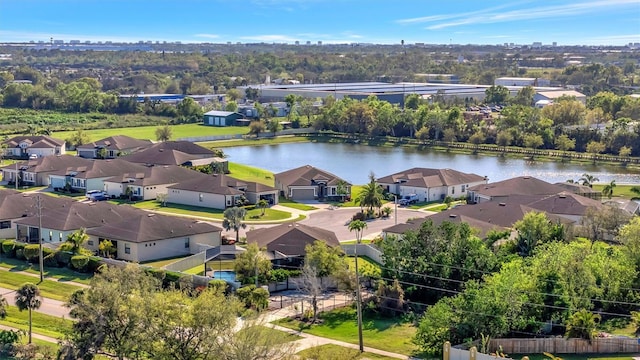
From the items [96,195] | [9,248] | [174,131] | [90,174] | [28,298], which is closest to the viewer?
[28,298]

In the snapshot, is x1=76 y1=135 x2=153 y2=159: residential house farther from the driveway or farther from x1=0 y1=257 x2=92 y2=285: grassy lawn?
x1=0 y1=257 x2=92 y2=285: grassy lawn

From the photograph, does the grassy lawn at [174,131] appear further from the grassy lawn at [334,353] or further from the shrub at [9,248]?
the grassy lawn at [334,353]

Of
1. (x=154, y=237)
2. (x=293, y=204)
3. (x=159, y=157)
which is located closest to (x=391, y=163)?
(x=159, y=157)

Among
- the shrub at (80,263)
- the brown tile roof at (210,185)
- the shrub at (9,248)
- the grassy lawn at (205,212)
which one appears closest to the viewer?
the shrub at (80,263)

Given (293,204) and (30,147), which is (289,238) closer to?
(293,204)

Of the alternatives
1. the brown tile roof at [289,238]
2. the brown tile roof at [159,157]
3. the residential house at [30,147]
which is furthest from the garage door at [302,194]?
the residential house at [30,147]
